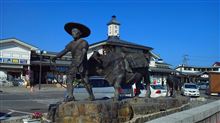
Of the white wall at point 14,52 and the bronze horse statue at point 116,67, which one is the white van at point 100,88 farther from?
the white wall at point 14,52

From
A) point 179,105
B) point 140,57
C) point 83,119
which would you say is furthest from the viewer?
point 179,105

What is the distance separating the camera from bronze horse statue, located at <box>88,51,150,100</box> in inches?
409

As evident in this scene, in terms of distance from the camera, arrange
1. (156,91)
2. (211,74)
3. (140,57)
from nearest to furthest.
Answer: (140,57) → (156,91) → (211,74)

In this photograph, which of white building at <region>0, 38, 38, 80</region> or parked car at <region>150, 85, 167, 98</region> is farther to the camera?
white building at <region>0, 38, 38, 80</region>

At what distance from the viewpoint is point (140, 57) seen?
12.4 m

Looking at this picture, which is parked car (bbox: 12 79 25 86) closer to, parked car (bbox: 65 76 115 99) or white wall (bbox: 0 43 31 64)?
white wall (bbox: 0 43 31 64)

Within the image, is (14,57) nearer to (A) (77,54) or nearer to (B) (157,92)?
(B) (157,92)

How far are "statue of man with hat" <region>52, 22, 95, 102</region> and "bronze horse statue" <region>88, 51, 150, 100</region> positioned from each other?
0.69 metres

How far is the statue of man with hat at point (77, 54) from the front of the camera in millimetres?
9227

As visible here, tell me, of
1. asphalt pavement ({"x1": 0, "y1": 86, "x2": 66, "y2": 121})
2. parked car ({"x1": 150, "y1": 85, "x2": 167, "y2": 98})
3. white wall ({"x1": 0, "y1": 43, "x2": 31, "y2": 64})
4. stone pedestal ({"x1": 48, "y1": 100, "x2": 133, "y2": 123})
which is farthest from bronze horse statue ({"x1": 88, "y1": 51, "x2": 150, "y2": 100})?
white wall ({"x1": 0, "y1": 43, "x2": 31, "y2": 64})

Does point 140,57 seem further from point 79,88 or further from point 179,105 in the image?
point 79,88

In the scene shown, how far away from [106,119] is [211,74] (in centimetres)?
3973

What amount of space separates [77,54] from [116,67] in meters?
1.89

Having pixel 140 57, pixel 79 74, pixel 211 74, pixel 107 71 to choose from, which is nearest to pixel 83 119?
pixel 79 74
